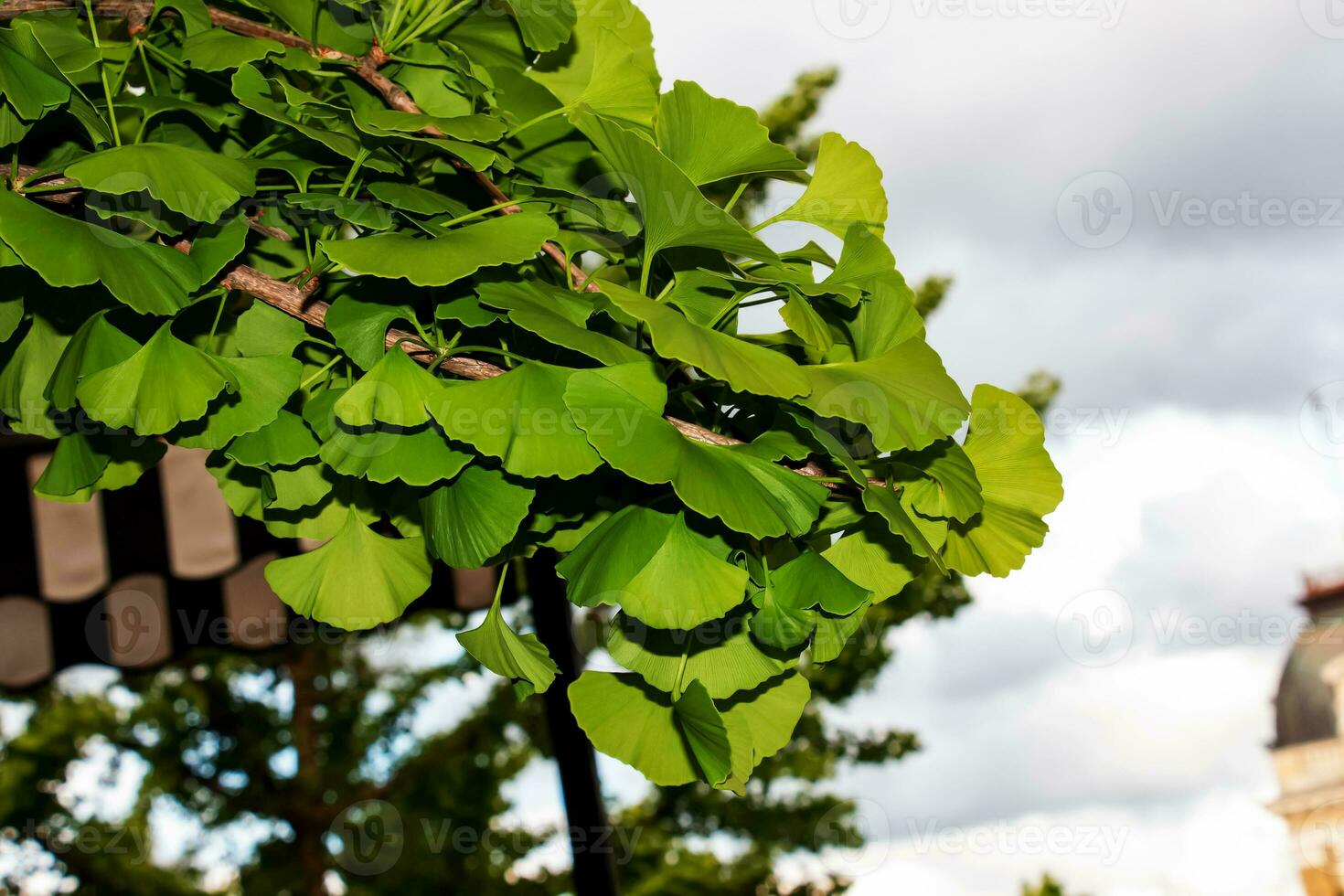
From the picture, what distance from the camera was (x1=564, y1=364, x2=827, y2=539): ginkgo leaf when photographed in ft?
1.79

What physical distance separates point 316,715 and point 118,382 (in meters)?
6.53

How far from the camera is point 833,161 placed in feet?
2.43

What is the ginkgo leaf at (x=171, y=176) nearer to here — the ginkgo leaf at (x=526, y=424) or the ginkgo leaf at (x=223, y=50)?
the ginkgo leaf at (x=223, y=50)

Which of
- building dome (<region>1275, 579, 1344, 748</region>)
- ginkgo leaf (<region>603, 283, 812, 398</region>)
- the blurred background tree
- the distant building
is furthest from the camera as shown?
building dome (<region>1275, 579, 1344, 748</region>)

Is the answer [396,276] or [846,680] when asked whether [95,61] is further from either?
[846,680]

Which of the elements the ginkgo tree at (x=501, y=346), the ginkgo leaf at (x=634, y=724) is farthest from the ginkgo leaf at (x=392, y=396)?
the ginkgo leaf at (x=634, y=724)

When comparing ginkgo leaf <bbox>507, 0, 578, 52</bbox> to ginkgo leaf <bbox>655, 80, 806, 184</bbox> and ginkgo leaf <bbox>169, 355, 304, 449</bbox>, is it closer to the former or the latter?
ginkgo leaf <bbox>655, 80, 806, 184</bbox>

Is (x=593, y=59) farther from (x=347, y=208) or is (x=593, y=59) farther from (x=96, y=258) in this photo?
(x=96, y=258)

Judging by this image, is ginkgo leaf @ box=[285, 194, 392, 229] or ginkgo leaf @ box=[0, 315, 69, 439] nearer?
ginkgo leaf @ box=[285, 194, 392, 229]

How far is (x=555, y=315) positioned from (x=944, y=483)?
10.2 inches

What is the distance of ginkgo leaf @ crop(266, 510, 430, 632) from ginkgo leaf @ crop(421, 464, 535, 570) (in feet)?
0.42

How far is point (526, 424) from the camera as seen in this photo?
1.89 ft

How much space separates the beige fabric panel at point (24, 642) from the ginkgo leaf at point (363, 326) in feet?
10.1

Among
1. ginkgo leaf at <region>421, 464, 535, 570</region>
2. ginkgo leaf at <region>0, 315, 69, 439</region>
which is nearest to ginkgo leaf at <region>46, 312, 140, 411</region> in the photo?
ginkgo leaf at <region>0, 315, 69, 439</region>
